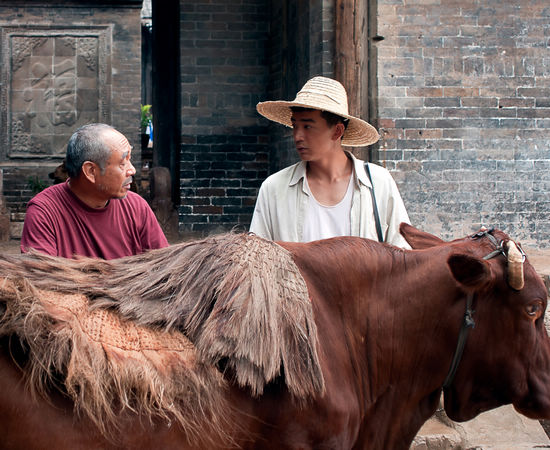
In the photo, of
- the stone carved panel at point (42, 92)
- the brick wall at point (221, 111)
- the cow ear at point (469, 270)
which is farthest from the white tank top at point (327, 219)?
the stone carved panel at point (42, 92)

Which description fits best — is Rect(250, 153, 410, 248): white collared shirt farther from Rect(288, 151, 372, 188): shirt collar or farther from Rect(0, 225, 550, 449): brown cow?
Rect(0, 225, 550, 449): brown cow

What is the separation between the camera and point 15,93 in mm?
16672

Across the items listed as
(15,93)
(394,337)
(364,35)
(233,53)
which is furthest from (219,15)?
(394,337)

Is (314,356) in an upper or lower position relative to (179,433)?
upper

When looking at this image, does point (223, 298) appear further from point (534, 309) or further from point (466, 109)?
point (466, 109)

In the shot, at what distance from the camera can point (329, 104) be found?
3.28 metres

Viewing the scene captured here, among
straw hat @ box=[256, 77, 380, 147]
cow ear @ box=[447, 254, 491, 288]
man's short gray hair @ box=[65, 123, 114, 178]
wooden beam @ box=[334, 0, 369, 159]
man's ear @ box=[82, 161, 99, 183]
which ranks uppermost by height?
wooden beam @ box=[334, 0, 369, 159]

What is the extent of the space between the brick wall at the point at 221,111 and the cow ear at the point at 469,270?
896 centimetres

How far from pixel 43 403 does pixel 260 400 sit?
0.55m

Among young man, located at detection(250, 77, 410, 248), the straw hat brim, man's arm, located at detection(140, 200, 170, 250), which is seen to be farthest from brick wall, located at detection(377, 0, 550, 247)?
man's arm, located at detection(140, 200, 170, 250)

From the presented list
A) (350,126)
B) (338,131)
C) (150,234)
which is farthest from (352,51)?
(150,234)

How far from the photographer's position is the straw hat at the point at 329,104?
3.27m

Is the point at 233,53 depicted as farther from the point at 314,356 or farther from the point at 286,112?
the point at 314,356

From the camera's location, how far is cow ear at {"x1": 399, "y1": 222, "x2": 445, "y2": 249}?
2.65m
